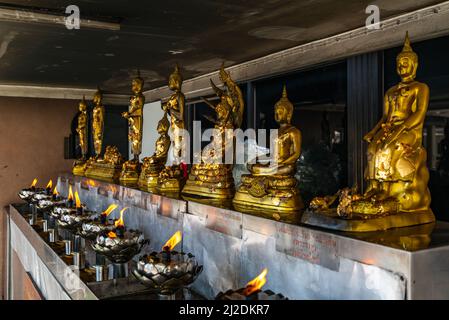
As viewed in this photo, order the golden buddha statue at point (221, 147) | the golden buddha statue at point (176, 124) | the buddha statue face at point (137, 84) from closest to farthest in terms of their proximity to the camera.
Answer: the golden buddha statue at point (221, 147) < the golden buddha statue at point (176, 124) < the buddha statue face at point (137, 84)

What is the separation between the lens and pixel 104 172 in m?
4.14

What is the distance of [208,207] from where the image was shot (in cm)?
215

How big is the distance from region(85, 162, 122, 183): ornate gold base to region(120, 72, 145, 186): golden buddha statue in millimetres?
179

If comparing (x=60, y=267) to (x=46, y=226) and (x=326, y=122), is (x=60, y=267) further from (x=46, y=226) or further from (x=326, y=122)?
(x=326, y=122)

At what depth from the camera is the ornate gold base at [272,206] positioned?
1.89 m

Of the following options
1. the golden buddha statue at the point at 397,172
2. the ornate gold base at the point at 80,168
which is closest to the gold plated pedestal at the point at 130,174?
the ornate gold base at the point at 80,168

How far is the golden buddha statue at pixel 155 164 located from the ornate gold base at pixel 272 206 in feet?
3.55

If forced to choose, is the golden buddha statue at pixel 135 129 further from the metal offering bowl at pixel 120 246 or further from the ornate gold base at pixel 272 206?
the ornate gold base at pixel 272 206

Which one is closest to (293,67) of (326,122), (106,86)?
(326,122)

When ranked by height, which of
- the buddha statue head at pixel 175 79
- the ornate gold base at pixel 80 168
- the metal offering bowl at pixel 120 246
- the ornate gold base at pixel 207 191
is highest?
the buddha statue head at pixel 175 79

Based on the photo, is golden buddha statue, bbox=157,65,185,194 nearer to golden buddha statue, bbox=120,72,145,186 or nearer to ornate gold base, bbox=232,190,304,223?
golden buddha statue, bbox=120,72,145,186

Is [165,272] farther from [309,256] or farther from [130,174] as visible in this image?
[130,174]

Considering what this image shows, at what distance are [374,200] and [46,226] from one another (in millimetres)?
2800

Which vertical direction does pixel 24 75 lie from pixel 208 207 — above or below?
above
